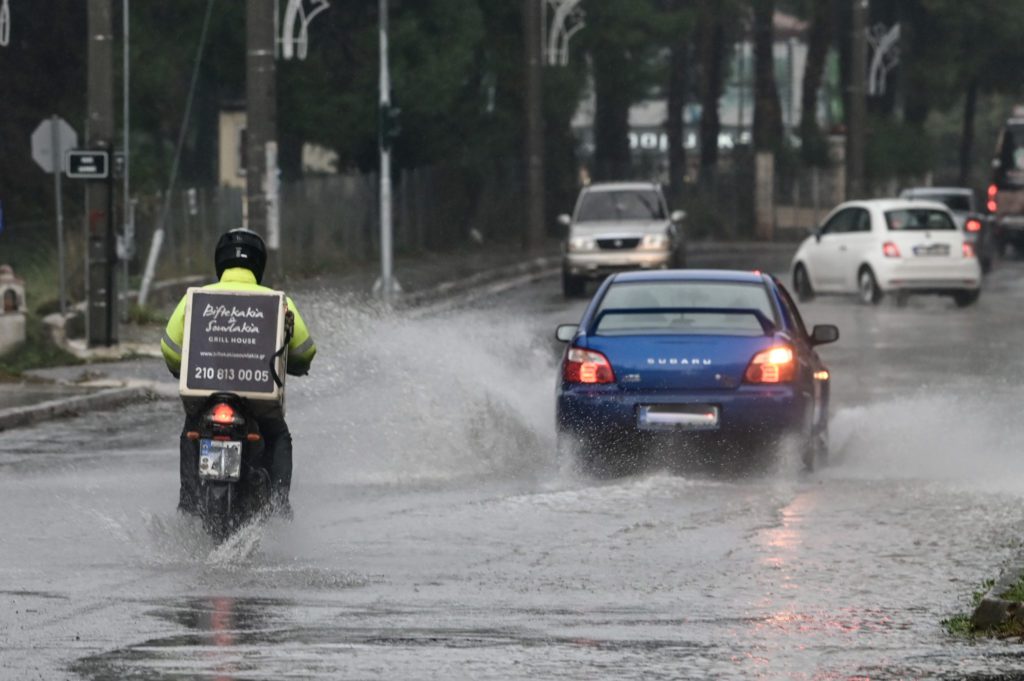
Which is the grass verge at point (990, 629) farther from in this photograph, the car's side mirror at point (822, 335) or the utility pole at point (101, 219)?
the utility pole at point (101, 219)

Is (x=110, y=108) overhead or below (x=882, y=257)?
overhead

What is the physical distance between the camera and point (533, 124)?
51.4m

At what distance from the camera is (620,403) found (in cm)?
1482

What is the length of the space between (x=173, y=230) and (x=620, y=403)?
78.3ft

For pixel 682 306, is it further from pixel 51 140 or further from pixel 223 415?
pixel 51 140

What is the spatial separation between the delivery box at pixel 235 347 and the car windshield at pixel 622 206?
2959cm

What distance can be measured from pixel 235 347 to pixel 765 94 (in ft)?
205

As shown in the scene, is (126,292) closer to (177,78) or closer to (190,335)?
(190,335)

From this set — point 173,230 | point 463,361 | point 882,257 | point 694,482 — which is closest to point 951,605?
point 694,482

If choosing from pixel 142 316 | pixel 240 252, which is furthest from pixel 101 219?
pixel 240 252

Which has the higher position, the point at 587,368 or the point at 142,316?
the point at 587,368

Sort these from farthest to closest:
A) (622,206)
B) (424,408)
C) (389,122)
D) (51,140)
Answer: (622,206) < (389,122) < (51,140) < (424,408)

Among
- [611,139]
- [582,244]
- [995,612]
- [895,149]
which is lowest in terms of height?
[895,149]

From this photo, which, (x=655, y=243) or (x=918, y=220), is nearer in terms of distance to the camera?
(x=918, y=220)
